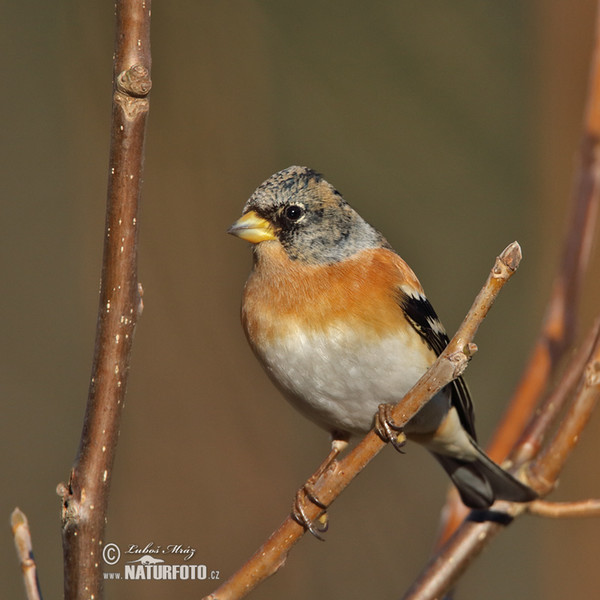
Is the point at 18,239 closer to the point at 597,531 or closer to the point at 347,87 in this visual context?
the point at 347,87

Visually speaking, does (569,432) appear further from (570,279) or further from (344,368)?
(344,368)

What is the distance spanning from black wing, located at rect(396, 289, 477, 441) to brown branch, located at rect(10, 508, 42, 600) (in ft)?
4.26

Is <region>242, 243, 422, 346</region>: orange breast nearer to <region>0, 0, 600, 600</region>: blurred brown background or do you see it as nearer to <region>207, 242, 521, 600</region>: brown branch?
<region>207, 242, 521, 600</region>: brown branch

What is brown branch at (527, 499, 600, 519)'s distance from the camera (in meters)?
1.96

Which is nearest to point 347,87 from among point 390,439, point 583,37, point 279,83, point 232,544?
point 279,83

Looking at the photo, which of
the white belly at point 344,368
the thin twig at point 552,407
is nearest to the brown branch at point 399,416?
the white belly at point 344,368

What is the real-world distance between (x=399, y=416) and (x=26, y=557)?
81cm

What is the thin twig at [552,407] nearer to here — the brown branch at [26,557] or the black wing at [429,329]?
the black wing at [429,329]

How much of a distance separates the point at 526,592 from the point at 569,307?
8.97 ft

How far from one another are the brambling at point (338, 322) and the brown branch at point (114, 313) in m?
0.96

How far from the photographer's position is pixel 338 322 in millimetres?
2287

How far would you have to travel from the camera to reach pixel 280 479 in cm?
361

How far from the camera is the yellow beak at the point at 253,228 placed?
94.2 inches

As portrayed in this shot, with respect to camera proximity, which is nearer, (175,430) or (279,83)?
(175,430)
